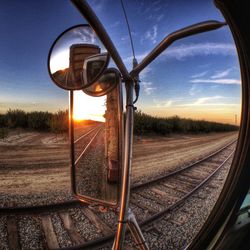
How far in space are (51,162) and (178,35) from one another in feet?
23.1

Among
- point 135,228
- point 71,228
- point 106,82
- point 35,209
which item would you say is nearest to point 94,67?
point 106,82

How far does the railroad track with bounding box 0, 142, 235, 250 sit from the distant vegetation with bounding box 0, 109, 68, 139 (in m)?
10.3

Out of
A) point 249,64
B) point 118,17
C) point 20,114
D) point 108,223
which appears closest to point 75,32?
point 118,17

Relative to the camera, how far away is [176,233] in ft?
6.26

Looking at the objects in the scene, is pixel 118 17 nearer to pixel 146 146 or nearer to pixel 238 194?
pixel 238 194

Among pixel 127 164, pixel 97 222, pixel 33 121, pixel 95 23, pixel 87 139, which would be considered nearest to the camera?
pixel 95 23

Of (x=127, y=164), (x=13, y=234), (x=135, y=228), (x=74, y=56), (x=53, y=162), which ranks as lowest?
(x=53, y=162)

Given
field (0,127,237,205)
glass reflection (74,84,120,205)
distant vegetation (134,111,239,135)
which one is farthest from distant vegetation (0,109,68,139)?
glass reflection (74,84,120,205)

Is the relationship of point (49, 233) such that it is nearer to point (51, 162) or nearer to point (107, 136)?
point (107, 136)

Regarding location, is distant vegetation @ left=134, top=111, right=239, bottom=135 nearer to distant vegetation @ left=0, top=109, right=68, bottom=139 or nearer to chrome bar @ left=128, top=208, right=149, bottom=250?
chrome bar @ left=128, top=208, right=149, bottom=250

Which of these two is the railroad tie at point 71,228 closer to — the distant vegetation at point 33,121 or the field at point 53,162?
the field at point 53,162

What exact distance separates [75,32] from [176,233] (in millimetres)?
1807

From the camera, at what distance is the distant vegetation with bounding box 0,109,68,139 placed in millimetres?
12875

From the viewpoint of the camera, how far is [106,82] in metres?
0.77
